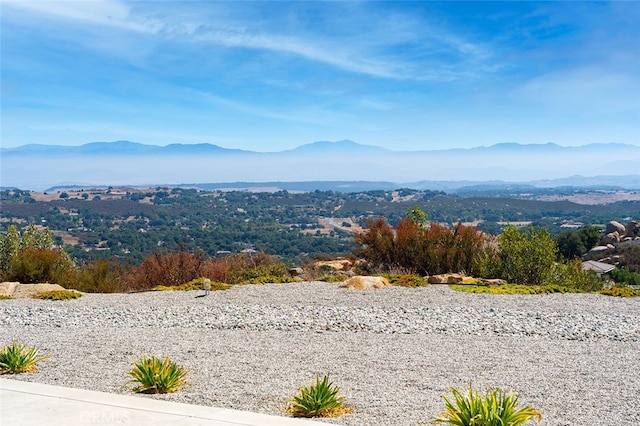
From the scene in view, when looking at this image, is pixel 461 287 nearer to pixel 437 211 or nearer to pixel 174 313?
pixel 174 313

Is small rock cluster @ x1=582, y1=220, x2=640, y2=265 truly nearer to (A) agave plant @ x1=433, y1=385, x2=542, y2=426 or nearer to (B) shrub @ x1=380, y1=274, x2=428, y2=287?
(B) shrub @ x1=380, y1=274, x2=428, y2=287

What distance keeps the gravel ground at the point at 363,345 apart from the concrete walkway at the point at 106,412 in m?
0.43

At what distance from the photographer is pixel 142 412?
5.50m

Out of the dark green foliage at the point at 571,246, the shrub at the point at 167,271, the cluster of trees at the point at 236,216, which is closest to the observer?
the shrub at the point at 167,271

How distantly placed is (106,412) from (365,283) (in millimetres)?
10102

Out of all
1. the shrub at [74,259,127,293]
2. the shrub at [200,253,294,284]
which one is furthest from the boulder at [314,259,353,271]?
the shrub at [74,259,127,293]

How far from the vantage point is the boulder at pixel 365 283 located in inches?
589

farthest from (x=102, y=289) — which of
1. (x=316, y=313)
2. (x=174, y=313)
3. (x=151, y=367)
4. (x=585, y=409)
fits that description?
(x=585, y=409)

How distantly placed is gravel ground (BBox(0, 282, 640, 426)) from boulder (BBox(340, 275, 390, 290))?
559mm

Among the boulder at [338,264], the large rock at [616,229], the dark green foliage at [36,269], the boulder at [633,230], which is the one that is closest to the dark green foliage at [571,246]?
the boulder at [633,230]

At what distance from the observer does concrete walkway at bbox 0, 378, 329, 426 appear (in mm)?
5207

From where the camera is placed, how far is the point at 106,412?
18.1 feet

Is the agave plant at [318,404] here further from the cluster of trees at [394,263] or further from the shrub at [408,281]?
the cluster of trees at [394,263]

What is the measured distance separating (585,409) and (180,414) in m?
4.12
